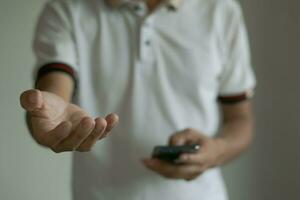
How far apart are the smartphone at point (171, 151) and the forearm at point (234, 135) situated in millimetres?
115

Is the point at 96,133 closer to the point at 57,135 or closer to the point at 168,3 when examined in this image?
the point at 57,135

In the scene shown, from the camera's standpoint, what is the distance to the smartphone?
0.75 metres

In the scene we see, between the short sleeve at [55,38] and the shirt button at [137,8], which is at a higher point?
the shirt button at [137,8]

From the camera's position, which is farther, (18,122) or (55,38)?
(18,122)

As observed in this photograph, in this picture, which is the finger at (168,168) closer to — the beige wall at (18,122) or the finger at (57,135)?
the finger at (57,135)

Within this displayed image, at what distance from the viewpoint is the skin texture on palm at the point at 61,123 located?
48 centimetres

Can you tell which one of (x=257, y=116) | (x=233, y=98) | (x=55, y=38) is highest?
(x=55, y=38)

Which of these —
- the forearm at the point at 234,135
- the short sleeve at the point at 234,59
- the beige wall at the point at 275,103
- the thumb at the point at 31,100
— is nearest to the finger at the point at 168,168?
the forearm at the point at 234,135

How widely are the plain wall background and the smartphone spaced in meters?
0.45

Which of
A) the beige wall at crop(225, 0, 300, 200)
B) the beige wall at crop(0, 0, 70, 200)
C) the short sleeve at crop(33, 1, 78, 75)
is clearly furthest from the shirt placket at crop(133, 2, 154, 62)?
the beige wall at crop(225, 0, 300, 200)

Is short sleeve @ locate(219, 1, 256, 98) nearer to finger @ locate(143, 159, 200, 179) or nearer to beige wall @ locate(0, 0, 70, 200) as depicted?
finger @ locate(143, 159, 200, 179)

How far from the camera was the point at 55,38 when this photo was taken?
0.79 m

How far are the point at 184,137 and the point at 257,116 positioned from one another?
589 millimetres

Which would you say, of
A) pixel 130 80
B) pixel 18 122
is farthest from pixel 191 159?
pixel 18 122
